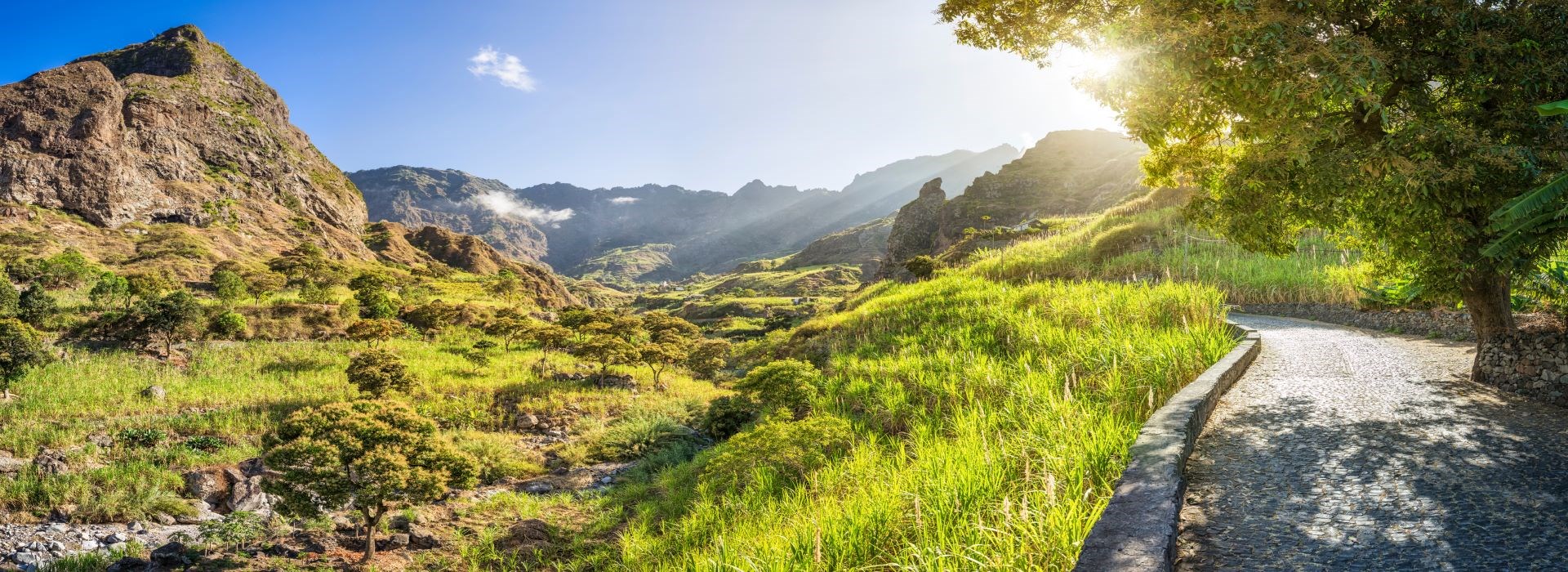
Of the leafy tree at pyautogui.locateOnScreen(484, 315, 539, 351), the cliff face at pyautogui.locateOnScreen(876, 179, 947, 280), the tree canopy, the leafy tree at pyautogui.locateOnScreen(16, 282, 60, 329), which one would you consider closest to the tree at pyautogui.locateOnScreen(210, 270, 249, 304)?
the leafy tree at pyautogui.locateOnScreen(16, 282, 60, 329)

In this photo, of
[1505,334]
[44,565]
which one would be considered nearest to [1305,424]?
[1505,334]

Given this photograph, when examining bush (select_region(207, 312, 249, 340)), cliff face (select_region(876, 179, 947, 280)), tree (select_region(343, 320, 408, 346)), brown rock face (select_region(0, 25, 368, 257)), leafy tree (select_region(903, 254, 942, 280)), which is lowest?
tree (select_region(343, 320, 408, 346))

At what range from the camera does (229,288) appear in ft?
119

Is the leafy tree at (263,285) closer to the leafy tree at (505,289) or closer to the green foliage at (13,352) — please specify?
the leafy tree at (505,289)

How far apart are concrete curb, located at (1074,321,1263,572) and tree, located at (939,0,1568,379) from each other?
2.40m

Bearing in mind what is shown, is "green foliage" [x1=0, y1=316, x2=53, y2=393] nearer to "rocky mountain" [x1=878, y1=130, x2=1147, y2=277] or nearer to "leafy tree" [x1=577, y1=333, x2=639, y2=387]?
"leafy tree" [x1=577, y1=333, x2=639, y2=387]

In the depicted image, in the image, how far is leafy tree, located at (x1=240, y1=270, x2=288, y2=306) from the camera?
40.9 m

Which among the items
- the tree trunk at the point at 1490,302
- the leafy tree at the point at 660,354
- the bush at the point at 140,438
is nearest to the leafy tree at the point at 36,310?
the bush at the point at 140,438

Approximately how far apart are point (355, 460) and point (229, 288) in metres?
37.8

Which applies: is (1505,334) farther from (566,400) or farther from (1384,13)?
(566,400)

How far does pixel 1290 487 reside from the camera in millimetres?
3904

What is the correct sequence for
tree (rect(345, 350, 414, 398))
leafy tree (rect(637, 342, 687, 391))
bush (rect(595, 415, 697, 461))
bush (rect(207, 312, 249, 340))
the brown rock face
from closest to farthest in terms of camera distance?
bush (rect(595, 415, 697, 461))
tree (rect(345, 350, 414, 398))
leafy tree (rect(637, 342, 687, 391))
bush (rect(207, 312, 249, 340))
the brown rock face

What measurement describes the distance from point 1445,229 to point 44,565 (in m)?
18.6

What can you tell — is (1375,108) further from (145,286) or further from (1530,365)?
(145,286)
